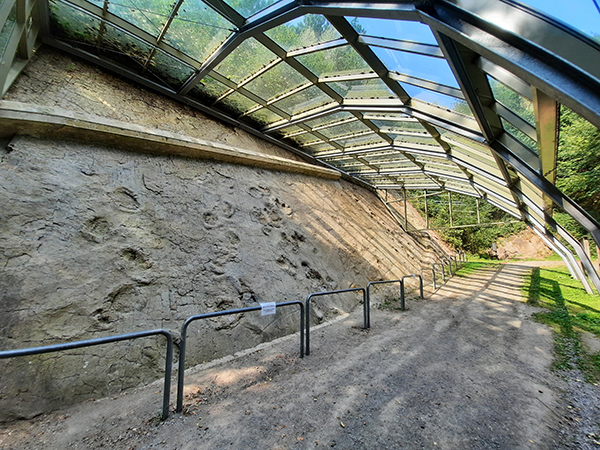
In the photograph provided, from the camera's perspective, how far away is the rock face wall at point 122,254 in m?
2.64

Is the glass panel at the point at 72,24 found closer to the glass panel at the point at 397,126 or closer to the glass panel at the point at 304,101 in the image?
the glass panel at the point at 304,101

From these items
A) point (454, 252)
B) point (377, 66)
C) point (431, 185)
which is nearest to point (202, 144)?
point (377, 66)

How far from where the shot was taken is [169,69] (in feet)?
20.5

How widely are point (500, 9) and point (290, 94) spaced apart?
5.22m

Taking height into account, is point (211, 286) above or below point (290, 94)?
below

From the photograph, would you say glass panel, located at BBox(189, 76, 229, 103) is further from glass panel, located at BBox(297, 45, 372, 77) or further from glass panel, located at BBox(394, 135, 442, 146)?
glass panel, located at BBox(394, 135, 442, 146)

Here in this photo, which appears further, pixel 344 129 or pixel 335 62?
pixel 344 129

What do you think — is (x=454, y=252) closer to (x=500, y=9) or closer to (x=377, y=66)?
(x=377, y=66)

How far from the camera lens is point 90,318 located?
9.59ft

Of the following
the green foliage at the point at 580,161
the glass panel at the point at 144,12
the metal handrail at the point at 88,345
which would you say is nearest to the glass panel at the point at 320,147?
the glass panel at the point at 144,12

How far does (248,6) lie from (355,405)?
608 cm

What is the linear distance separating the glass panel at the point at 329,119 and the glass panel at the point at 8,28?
252 inches

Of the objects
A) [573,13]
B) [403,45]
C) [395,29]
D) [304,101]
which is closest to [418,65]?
[403,45]

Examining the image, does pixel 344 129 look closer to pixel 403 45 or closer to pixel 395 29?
pixel 403 45
